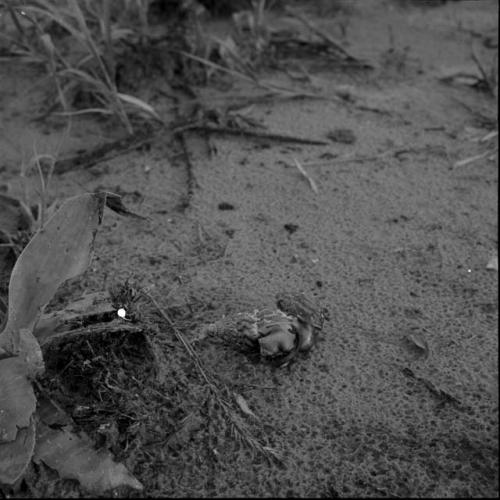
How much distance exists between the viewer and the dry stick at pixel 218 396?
1.09 m

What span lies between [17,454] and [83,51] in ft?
4.88

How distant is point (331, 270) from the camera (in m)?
1.48

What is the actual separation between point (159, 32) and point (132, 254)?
1107 mm

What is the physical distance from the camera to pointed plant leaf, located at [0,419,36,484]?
39.9 inches

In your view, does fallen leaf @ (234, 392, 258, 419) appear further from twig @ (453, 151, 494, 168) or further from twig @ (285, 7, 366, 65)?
twig @ (285, 7, 366, 65)

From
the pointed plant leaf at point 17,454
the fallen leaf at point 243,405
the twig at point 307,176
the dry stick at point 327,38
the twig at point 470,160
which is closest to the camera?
the pointed plant leaf at point 17,454

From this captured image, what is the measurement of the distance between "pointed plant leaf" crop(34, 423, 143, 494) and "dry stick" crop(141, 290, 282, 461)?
0.17m

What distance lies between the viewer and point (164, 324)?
1.29 m

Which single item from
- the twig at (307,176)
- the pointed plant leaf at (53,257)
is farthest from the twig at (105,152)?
the pointed plant leaf at (53,257)

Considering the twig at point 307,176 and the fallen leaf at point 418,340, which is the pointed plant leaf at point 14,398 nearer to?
the fallen leaf at point 418,340

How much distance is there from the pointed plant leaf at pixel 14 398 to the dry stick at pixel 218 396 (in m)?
0.27

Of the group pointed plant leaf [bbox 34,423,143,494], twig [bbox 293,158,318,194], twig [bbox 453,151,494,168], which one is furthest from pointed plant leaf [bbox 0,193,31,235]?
twig [bbox 453,151,494,168]

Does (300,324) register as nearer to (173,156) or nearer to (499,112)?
(173,156)

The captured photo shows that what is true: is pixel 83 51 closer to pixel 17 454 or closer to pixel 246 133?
pixel 246 133
